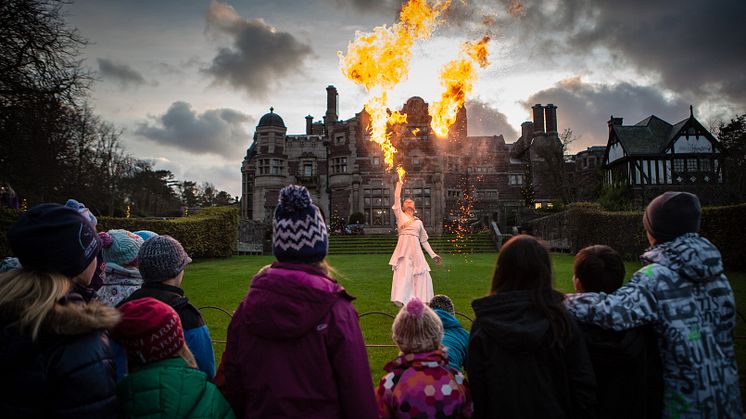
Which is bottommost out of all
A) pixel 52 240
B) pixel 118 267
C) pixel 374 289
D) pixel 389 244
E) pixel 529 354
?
pixel 374 289

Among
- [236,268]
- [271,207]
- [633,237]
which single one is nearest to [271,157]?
[271,207]

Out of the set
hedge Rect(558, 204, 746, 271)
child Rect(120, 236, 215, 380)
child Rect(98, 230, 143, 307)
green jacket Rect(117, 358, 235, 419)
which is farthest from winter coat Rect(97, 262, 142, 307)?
hedge Rect(558, 204, 746, 271)

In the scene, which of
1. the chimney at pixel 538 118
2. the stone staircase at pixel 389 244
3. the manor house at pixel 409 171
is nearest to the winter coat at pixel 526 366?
the stone staircase at pixel 389 244

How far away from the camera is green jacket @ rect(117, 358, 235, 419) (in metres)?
2.45

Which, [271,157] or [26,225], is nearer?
[26,225]

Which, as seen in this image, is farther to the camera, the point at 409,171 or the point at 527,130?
the point at 527,130

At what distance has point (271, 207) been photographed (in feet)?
141

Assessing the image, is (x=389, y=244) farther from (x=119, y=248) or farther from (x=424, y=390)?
(x=424, y=390)

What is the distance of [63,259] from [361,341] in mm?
1753

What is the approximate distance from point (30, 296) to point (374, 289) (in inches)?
467

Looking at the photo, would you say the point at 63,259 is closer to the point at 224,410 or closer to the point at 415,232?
the point at 224,410

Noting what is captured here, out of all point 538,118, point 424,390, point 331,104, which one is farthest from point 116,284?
point 538,118

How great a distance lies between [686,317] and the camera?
10.4 ft

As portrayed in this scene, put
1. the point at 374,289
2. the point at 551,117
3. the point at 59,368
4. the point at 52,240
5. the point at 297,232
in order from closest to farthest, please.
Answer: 1. the point at 59,368
2. the point at 52,240
3. the point at 297,232
4. the point at 374,289
5. the point at 551,117
